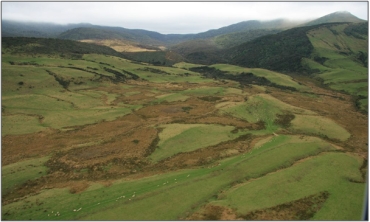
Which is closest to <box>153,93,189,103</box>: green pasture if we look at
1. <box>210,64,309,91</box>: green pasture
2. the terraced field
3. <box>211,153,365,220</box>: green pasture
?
the terraced field

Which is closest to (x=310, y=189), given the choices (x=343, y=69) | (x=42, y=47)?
(x=343, y=69)

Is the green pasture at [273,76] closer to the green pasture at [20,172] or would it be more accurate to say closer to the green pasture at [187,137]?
the green pasture at [187,137]

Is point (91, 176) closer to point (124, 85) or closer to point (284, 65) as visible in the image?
point (124, 85)

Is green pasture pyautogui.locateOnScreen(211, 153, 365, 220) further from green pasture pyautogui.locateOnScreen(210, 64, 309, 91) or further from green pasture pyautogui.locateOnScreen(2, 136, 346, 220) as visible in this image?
green pasture pyautogui.locateOnScreen(210, 64, 309, 91)

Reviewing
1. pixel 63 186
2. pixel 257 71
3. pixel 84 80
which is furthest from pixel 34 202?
pixel 257 71

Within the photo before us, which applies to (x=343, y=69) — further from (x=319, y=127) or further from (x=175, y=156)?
(x=175, y=156)

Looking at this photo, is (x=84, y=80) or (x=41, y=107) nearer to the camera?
(x=41, y=107)
